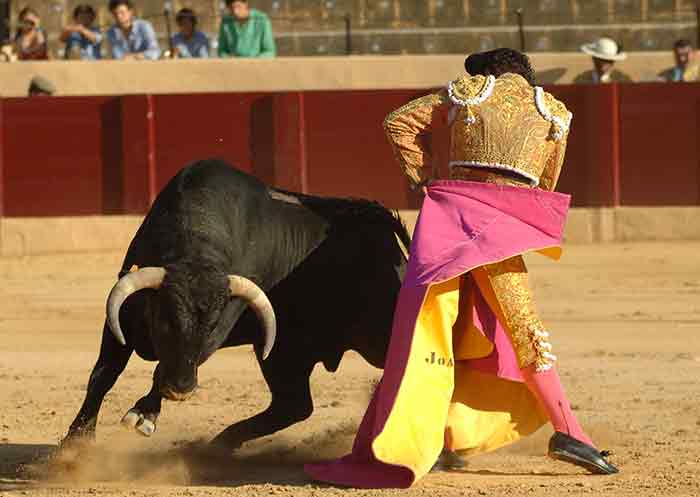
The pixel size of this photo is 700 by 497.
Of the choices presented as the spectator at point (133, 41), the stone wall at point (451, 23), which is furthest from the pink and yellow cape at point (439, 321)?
the stone wall at point (451, 23)

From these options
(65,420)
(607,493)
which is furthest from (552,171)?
(65,420)

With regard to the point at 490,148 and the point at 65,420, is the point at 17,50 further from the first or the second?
the point at 490,148

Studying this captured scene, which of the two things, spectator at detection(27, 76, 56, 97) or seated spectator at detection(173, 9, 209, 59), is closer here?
spectator at detection(27, 76, 56, 97)

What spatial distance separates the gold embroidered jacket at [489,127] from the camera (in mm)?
4082

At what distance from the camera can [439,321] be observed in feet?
13.5

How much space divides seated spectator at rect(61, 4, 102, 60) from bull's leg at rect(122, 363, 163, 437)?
22.4 ft

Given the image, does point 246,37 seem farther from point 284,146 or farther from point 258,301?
point 258,301

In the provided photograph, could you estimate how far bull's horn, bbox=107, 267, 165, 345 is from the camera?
400 cm

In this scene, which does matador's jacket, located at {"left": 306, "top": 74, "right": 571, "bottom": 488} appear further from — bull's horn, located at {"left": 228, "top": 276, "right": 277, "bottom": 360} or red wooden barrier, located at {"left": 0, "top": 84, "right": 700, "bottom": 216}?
red wooden barrier, located at {"left": 0, "top": 84, "right": 700, "bottom": 216}

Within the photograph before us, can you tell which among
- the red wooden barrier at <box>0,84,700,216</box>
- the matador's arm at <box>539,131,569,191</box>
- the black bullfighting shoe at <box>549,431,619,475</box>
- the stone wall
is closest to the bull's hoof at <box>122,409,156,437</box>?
the black bullfighting shoe at <box>549,431,619,475</box>

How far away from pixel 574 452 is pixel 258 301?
852 mm

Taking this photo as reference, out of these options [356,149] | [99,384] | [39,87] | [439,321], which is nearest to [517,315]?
[439,321]

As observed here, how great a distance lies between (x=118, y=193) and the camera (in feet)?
33.4

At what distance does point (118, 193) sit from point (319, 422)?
206 inches
